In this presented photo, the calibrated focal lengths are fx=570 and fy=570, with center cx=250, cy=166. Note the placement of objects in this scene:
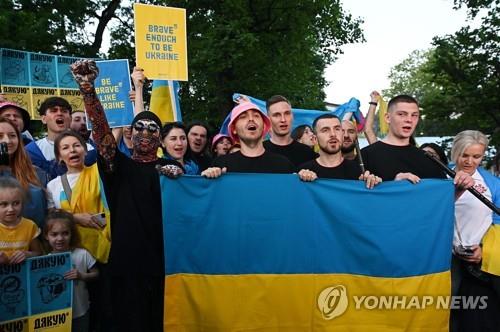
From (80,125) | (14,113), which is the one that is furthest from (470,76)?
(14,113)

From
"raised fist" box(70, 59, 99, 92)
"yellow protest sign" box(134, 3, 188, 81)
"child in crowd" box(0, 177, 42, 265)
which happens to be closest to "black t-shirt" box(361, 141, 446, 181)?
"raised fist" box(70, 59, 99, 92)

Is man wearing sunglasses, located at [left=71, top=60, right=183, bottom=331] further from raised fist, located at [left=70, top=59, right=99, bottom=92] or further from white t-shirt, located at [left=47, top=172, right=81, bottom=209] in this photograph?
white t-shirt, located at [left=47, top=172, right=81, bottom=209]

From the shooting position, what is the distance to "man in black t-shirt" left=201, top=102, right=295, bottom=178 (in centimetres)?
455

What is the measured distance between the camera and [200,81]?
1992 centimetres

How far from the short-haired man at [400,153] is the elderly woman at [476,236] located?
0.20m

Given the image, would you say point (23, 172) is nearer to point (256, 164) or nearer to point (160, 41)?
point (256, 164)

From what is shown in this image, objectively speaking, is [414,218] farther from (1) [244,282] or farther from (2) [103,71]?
(2) [103,71]

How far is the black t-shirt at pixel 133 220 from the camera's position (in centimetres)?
398

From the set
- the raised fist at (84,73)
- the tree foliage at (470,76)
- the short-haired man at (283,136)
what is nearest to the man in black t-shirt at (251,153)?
the short-haired man at (283,136)

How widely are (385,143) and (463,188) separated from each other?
27.9 inches

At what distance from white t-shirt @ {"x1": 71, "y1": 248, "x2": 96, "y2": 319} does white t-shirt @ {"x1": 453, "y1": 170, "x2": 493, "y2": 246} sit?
2.96 meters

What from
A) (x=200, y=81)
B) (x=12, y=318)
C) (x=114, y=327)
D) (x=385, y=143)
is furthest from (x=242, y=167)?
(x=200, y=81)

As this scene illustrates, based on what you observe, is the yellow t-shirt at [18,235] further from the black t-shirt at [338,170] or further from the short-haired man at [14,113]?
the black t-shirt at [338,170]

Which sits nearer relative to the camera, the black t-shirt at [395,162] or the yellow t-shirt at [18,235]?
the yellow t-shirt at [18,235]
